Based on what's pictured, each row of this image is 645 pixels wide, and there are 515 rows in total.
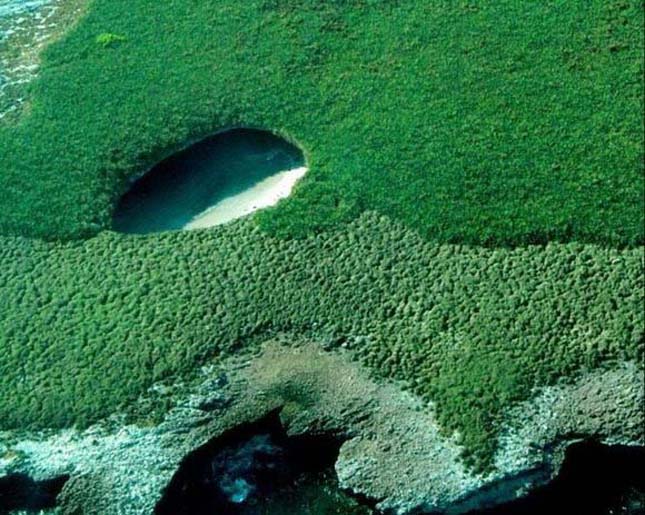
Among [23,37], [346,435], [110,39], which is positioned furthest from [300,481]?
[23,37]

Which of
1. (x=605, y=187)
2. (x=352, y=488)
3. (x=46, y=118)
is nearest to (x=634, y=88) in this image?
(x=605, y=187)

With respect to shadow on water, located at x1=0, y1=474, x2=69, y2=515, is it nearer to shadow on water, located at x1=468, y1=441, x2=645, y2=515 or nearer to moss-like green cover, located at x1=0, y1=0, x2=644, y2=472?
moss-like green cover, located at x1=0, y1=0, x2=644, y2=472

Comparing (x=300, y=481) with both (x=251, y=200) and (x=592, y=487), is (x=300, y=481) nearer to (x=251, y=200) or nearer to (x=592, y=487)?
(x=592, y=487)

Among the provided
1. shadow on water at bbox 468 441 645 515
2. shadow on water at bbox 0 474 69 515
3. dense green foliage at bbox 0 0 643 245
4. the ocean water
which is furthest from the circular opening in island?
shadow on water at bbox 468 441 645 515

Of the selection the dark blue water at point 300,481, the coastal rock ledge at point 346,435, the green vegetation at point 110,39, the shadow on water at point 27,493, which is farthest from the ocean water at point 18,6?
the dark blue water at point 300,481

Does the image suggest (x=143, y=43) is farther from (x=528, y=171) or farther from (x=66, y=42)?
(x=528, y=171)

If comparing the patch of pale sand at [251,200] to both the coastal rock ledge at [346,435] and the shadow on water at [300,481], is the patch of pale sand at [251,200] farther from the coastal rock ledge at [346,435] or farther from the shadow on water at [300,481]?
the shadow on water at [300,481]

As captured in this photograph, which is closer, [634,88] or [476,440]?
[476,440]
